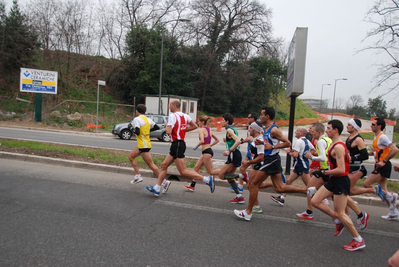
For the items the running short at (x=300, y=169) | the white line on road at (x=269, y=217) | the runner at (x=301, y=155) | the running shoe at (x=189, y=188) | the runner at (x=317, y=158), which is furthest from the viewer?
the running shoe at (x=189, y=188)

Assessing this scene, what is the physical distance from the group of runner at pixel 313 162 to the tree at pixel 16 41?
97.4ft

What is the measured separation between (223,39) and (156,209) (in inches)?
1304

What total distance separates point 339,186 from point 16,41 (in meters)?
34.1

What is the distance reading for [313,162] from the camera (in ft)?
18.9

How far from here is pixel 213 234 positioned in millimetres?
4242

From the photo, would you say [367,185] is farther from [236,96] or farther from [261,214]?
[236,96]

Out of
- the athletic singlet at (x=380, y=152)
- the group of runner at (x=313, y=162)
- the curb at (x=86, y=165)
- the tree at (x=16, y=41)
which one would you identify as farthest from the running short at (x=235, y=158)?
the tree at (x=16, y=41)

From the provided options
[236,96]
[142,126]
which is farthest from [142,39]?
[142,126]

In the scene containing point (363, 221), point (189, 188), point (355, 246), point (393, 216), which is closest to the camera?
point (355, 246)

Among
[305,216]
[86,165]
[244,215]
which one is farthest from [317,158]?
[86,165]

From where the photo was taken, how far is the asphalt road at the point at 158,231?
11.4ft

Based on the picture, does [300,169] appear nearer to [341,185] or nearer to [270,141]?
[270,141]

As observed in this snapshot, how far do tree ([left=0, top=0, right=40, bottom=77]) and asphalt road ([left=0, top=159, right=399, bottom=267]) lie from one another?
2882 cm

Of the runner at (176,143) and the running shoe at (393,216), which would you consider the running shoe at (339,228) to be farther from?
the runner at (176,143)
